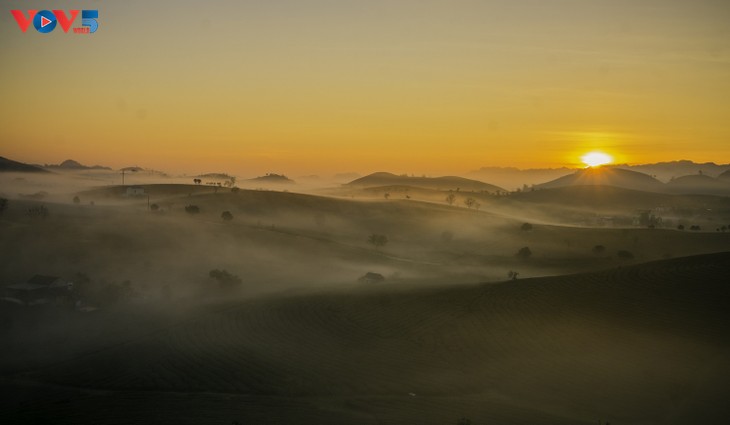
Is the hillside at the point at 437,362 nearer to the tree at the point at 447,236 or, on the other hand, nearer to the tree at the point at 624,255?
the tree at the point at 624,255

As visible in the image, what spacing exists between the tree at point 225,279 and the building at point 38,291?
1232 centimetres

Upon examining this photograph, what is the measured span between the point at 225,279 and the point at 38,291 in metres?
15.3

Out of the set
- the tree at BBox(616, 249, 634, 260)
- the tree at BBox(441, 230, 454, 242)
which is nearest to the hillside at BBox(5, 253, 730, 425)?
the tree at BBox(616, 249, 634, 260)

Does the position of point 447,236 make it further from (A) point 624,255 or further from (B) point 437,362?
(B) point 437,362

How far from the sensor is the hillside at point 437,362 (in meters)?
23.0

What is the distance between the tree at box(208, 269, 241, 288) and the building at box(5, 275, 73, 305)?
12.3m

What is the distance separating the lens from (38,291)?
45.2 metres

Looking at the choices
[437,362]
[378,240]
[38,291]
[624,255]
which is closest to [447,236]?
[378,240]

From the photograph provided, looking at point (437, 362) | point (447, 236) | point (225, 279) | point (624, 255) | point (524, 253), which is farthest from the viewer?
point (447, 236)

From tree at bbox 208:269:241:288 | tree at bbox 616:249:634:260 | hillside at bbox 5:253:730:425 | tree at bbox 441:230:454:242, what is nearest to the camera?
hillside at bbox 5:253:730:425

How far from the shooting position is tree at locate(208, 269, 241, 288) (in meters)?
52.9

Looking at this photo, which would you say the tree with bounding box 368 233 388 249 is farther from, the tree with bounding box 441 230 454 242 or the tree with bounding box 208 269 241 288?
the tree with bounding box 208 269 241 288

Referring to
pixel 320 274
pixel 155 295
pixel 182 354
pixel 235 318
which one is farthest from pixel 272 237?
pixel 182 354

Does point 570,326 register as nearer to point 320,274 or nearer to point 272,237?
point 320,274
